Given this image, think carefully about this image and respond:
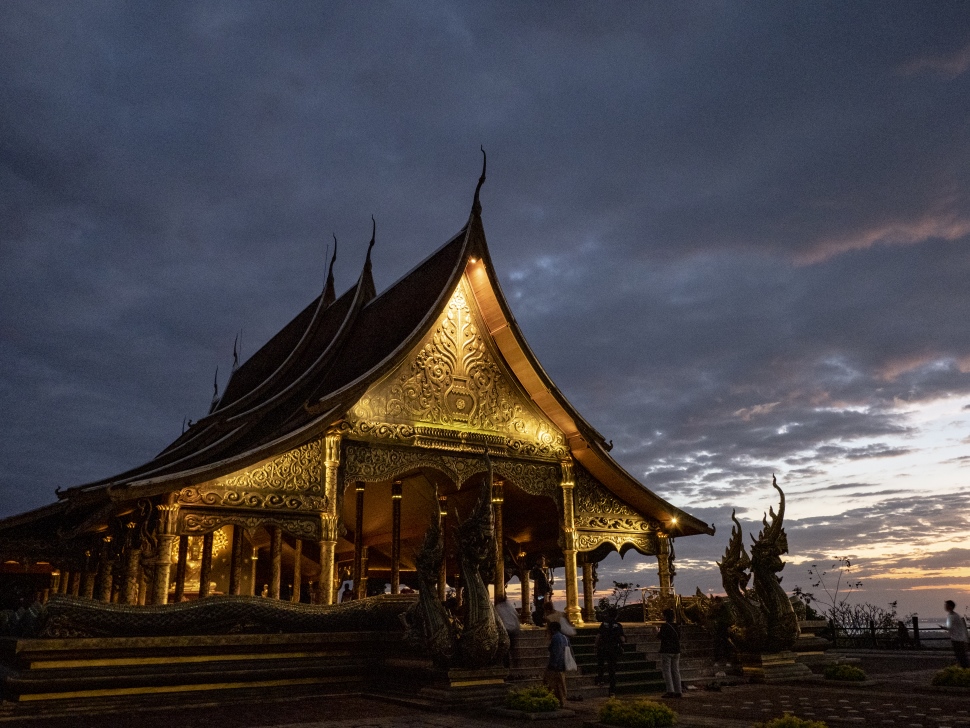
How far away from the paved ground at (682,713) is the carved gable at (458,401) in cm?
455

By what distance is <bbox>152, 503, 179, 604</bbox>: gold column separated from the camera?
404 inches

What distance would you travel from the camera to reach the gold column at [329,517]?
11.4 meters

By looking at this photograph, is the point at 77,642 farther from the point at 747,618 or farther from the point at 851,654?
the point at 851,654

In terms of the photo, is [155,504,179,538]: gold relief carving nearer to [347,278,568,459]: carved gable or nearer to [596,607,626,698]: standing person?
[347,278,568,459]: carved gable

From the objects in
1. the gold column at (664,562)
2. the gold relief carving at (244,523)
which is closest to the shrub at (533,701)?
the gold relief carving at (244,523)

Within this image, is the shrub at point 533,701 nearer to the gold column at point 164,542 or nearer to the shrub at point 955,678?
the gold column at point 164,542

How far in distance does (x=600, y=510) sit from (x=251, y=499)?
6.65 m

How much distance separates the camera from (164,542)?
10.3m

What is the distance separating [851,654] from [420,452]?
489 inches

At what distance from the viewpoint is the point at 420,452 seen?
Result: 12766 millimetres

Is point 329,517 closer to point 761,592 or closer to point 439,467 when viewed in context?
point 439,467

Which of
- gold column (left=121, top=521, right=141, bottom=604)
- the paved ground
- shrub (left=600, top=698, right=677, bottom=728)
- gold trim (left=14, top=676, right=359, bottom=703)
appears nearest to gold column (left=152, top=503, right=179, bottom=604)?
gold trim (left=14, top=676, right=359, bottom=703)

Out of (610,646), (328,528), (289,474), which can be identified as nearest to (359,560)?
(328,528)

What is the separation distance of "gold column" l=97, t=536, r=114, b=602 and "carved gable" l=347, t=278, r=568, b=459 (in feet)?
24.1
